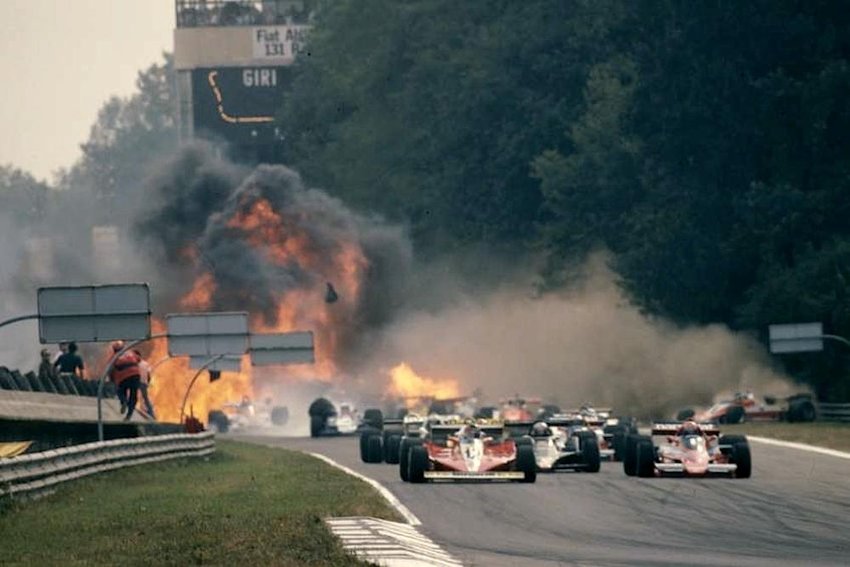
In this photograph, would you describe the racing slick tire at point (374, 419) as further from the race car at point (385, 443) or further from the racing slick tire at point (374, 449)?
the racing slick tire at point (374, 449)

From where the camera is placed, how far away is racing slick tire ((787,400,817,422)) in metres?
74.7

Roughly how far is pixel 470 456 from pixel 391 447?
35.1ft

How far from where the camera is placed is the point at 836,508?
3375cm

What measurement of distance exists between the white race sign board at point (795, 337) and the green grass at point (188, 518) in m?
26.1

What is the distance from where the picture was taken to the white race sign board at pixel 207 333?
74438 millimetres

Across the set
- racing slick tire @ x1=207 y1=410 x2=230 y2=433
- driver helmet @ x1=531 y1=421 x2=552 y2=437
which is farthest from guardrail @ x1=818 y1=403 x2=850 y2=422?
driver helmet @ x1=531 y1=421 x2=552 y2=437

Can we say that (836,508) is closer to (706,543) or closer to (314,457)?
(706,543)

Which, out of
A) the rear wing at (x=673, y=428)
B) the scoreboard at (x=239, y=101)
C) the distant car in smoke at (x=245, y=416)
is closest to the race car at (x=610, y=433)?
the rear wing at (x=673, y=428)

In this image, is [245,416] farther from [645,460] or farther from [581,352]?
[645,460]

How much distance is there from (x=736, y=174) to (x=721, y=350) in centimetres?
760

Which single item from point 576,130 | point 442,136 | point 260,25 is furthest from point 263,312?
point 260,25

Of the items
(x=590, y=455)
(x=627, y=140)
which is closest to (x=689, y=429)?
(x=590, y=455)

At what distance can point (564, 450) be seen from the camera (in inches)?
1734

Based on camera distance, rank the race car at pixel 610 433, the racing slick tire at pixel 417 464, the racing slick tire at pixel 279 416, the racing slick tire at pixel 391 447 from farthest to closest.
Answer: the racing slick tire at pixel 279 416
the racing slick tire at pixel 391 447
the race car at pixel 610 433
the racing slick tire at pixel 417 464
